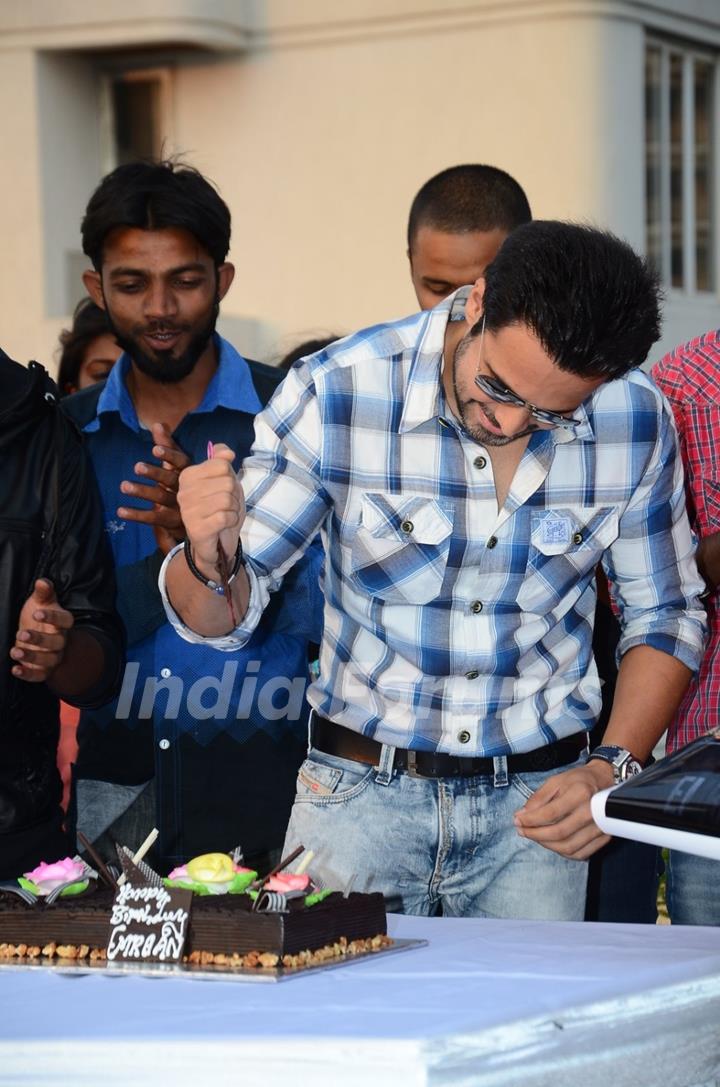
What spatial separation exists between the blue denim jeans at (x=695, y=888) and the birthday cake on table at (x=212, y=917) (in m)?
0.84

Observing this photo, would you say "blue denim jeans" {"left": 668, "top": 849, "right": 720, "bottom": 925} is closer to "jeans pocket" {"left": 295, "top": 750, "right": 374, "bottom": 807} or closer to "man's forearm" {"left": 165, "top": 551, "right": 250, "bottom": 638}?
"jeans pocket" {"left": 295, "top": 750, "right": 374, "bottom": 807}

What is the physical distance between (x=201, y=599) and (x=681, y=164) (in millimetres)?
8289

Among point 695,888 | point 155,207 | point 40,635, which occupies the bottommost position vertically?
point 695,888

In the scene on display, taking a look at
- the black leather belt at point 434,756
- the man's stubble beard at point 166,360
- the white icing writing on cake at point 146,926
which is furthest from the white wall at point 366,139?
the white icing writing on cake at point 146,926

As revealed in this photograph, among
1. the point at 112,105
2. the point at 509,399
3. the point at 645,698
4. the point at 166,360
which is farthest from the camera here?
the point at 112,105

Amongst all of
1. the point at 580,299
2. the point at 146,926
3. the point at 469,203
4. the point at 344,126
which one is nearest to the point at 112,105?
the point at 344,126

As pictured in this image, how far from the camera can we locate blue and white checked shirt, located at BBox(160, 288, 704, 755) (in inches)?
101

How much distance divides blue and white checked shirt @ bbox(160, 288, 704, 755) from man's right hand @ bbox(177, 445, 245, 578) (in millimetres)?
254

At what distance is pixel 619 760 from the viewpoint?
8.44ft

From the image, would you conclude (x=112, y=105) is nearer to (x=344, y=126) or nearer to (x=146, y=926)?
(x=344, y=126)

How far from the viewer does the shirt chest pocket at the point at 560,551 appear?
2596 millimetres

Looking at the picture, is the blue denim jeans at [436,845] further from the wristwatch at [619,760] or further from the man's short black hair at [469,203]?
the man's short black hair at [469,203]

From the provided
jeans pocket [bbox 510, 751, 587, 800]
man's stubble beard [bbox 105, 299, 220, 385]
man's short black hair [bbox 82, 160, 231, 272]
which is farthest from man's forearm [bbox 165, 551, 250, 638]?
man's short black hair [bbox 82, 160, 231, 272]

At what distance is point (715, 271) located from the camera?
10273mm
